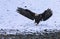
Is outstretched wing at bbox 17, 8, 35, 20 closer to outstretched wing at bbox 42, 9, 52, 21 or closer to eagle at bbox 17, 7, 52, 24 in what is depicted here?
eagle at bbox 17, 7, 52, 24

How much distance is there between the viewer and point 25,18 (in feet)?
39.0

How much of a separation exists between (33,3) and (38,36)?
17.1 ft

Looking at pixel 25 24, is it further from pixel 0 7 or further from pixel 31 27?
pixel 0 7

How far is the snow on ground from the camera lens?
10.5m

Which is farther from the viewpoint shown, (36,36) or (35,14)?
(35,14)

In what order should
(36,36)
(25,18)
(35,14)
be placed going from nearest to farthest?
Result: (36,36), (35,14), (25,18)

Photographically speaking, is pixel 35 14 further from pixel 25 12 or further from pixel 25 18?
pixel 25 18

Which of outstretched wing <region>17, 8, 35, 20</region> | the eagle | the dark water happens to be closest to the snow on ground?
the eagle

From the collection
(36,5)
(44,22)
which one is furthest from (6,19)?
(36,5)

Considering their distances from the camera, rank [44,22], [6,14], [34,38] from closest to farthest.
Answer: [34,38] < [44,22] < [6,14]

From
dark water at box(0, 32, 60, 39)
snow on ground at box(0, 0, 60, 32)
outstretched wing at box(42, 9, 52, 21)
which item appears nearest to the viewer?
dark water at box(0, 32, 60, 39)

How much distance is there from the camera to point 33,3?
46.8 ft

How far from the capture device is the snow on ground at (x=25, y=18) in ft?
34.3

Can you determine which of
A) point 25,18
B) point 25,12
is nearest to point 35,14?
point 25,12
